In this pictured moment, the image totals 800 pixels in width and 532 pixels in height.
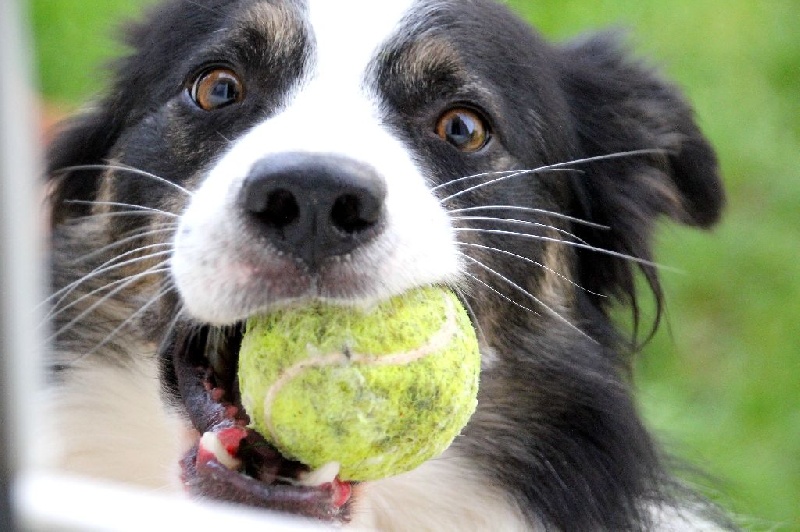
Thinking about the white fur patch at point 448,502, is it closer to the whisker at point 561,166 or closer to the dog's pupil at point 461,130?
the whisker at point 561,166

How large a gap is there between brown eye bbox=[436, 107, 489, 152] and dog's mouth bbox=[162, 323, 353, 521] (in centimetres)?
74

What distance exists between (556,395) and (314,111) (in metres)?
1.01

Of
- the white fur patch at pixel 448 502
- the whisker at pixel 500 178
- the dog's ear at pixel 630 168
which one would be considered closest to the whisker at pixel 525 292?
the whisker at pixel 500 178

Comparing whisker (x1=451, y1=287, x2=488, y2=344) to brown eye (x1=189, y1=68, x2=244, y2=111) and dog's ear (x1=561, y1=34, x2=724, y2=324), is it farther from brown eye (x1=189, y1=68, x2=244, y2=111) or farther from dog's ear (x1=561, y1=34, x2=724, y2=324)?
brown eye (x1=189, y1=68, x2=244, y2=111)

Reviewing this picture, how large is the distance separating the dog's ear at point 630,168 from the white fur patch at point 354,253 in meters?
0.78

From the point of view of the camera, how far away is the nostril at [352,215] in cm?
205

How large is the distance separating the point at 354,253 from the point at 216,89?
78 centimetres

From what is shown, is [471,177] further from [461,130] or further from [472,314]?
[472,314]

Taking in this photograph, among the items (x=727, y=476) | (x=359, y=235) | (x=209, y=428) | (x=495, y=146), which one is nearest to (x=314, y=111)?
(x=359, y=235)

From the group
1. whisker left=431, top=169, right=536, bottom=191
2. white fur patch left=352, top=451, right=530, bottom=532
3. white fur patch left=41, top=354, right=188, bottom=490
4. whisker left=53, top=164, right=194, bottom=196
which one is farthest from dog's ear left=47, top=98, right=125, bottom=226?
white fur patch left=352, top=451, right=530, bottom=532

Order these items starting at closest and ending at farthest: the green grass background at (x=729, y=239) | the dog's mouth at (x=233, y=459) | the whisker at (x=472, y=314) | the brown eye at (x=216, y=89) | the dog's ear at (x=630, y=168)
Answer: the dog's mouth at (x=233, y=459), the whisker at (x=472, y=314), the brown eye at (x=216, y=89), the dog's ear at (x=630, y=168), the green grass background at (x=729, y=239)

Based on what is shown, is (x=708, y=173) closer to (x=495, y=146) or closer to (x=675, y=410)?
(x=495, y=146)

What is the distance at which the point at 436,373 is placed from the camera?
206 centimetres

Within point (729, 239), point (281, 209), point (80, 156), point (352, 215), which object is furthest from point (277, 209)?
point (729, 239)
